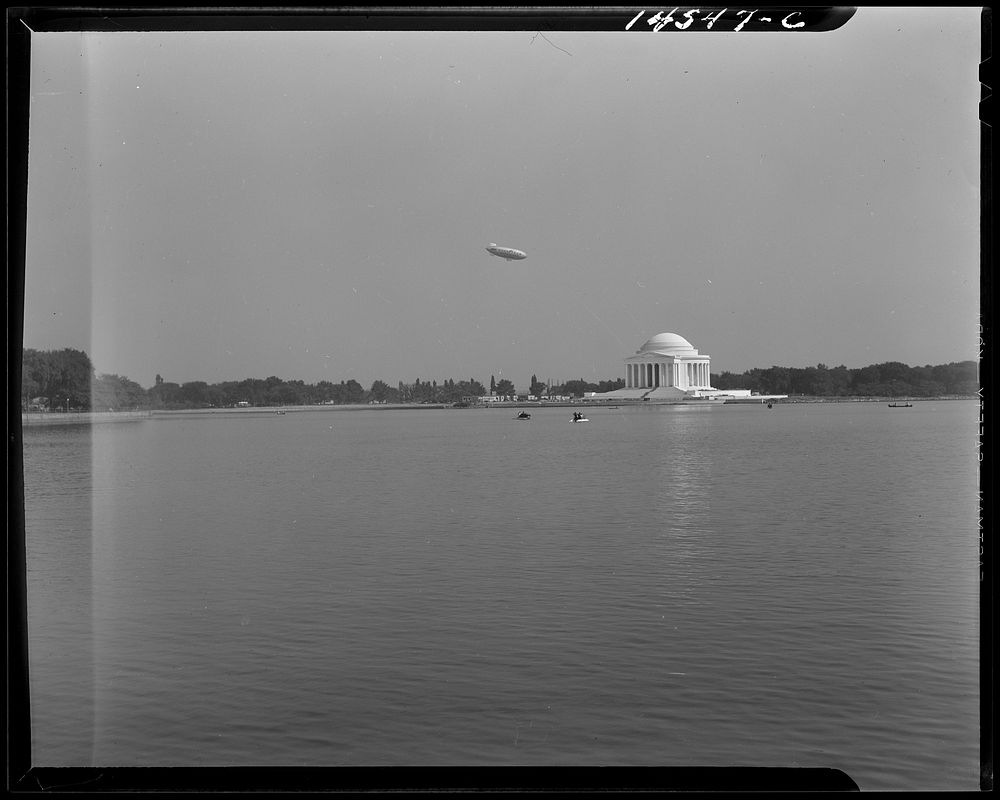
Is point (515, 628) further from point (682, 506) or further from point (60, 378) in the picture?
point (60, 378)

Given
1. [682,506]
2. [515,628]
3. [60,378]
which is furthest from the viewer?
[60,378]

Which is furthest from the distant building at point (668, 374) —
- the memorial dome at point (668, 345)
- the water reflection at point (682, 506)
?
the water reflection at point (682, 506)

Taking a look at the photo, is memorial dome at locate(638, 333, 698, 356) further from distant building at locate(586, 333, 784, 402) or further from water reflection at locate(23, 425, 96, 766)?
water reflection at locate(23, 425, 96, 766)

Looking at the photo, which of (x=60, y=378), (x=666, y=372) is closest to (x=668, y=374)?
(x=666, y=372)

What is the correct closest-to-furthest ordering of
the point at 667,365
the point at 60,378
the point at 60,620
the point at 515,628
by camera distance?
the point at 515,628 → the point at 60,620 → the point at 60,378 → the point at 667,365

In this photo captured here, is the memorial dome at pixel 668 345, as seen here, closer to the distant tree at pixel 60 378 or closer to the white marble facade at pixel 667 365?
the white marble facade at pixel 667 365

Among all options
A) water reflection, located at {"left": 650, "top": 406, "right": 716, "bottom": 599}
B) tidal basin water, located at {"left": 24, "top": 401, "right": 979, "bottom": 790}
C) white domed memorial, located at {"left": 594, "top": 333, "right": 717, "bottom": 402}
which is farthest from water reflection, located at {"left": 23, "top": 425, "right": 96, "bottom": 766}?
white domed memorial, located at {"left": 594, "top": 333, "right": 717, "bottom": 402}
